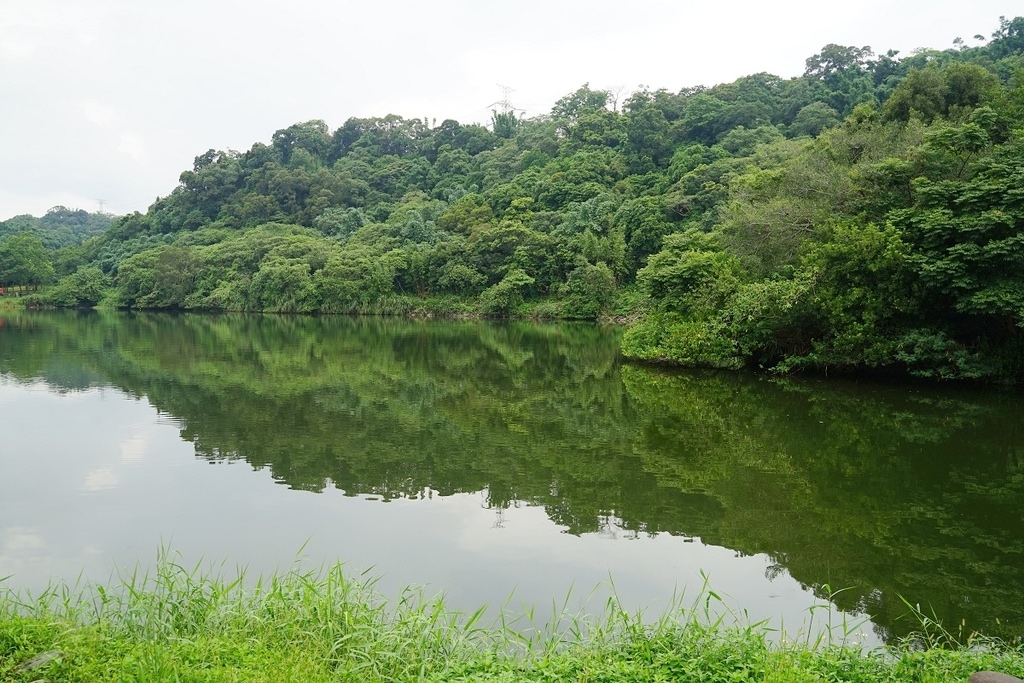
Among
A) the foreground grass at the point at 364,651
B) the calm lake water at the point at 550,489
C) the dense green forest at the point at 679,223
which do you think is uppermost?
the dense green forest at the point at 679,223

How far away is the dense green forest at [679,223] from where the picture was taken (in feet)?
51.7

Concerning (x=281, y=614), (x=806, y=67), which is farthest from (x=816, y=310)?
(x=806, y=67)

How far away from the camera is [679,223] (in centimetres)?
4544

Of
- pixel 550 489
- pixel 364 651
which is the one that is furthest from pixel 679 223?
pixel 364 651

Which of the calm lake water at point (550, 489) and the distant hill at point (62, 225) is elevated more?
the distant hill at point (62, 225)

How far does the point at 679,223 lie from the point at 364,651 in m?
44.0

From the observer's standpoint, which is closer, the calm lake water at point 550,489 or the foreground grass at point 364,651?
the foreground grass at point 364,651

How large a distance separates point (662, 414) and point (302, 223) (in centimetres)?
7023

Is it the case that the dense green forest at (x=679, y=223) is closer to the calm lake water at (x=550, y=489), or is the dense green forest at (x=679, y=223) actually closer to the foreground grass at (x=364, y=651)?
the calm lake water at (x=550, y=489)

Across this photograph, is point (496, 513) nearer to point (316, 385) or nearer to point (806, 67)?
point (316, 385)

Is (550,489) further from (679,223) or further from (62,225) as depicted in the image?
(62,225)

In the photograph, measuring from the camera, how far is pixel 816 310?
17.0 meters

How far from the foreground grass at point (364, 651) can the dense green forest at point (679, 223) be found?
12878 mm

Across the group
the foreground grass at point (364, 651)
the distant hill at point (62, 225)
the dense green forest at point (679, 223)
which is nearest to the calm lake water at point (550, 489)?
the foreground grass at point (364, 651)
